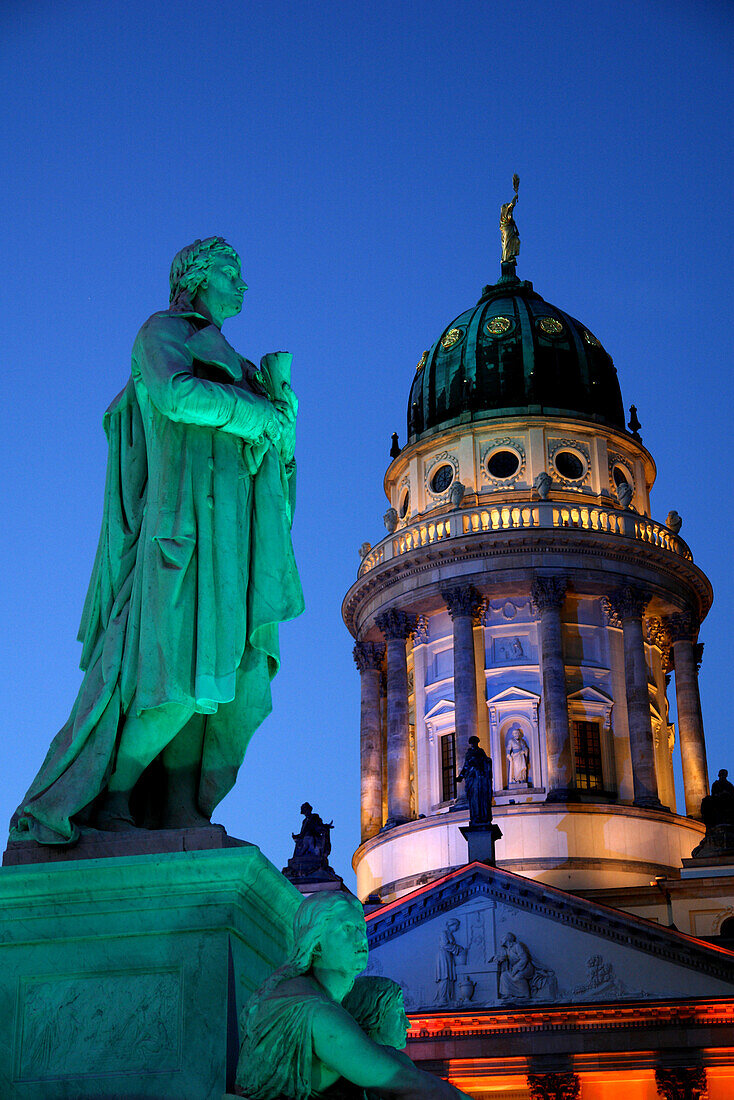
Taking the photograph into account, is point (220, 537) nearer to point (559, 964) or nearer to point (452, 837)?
point (559, 964)

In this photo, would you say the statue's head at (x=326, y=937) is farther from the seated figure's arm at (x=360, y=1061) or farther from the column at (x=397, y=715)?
the column at (x=397, y=715)

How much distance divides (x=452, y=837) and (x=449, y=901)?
11.0 metres

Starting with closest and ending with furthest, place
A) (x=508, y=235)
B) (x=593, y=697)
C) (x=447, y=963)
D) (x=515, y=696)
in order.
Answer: (x=447, y=963) < (x=515, y=696) < (x=593, y=697) < (x=508, y=235)

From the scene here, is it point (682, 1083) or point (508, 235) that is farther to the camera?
point (508, 235)

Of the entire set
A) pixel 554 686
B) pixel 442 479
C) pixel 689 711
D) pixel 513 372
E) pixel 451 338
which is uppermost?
pixel 451 338

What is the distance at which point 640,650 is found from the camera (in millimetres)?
57188

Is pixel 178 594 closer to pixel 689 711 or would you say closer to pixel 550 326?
pixel 689 711

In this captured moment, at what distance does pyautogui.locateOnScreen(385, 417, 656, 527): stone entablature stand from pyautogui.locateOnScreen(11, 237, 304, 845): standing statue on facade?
177 ft

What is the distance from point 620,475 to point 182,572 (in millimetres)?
58350

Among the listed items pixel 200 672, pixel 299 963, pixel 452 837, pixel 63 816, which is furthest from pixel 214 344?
pixel 452 837

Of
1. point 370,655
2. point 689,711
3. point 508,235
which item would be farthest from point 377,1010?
point 508,235

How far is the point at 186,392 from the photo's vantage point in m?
6.16

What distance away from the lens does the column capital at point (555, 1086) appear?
38812mm

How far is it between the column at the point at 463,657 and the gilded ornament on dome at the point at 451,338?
41.8 feet
